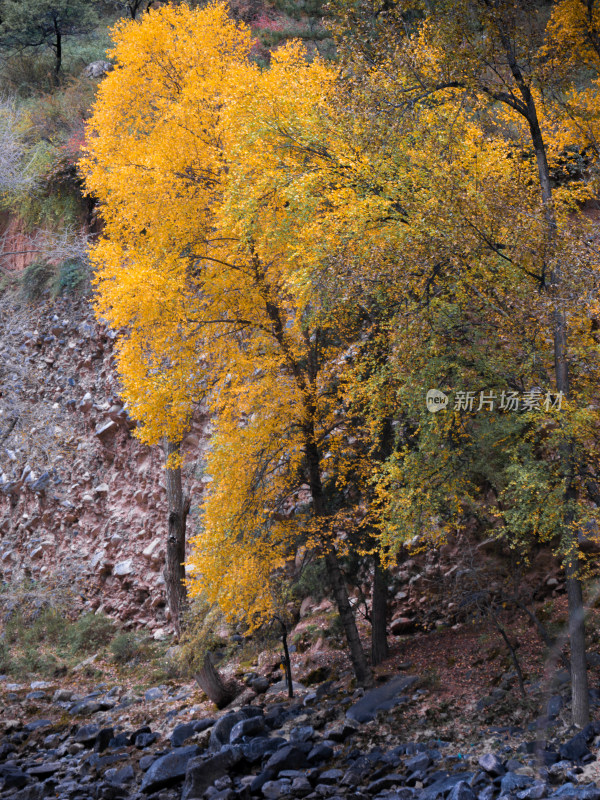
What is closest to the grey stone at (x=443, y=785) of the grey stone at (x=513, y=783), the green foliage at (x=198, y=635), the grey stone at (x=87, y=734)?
the grey stone at (x=513, y=783)

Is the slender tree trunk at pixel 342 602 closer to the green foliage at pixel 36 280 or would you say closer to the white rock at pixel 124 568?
the white rock at pixel 124 568

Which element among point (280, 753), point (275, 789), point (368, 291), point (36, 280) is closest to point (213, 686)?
point (280, 753)

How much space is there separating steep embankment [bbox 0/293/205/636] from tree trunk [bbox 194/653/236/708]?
4.42 metres

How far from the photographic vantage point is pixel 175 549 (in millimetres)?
12992

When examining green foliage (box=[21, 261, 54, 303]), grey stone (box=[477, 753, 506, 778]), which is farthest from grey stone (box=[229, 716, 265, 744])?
green foliage (box=[21, 261, 54, 303])

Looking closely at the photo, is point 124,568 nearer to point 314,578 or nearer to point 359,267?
point 314,578

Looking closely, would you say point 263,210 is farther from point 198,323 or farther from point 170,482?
point 170,482

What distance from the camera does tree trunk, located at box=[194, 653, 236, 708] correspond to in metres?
11.2

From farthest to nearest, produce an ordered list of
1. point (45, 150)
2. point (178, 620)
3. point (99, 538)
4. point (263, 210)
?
point (45, 150), point (99, 538), point (178, 620), point (263, 210)

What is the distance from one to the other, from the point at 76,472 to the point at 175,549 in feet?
23.5

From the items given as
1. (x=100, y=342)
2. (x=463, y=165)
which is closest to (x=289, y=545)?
(x=463, y=165)

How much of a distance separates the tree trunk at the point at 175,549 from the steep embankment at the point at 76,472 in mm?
2245

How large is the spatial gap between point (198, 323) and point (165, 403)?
137 centimetres

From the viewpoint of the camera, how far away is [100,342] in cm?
2008
